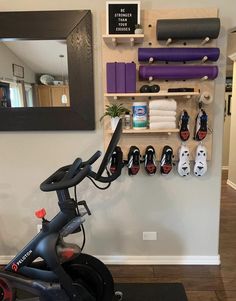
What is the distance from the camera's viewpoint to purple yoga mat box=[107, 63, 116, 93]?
1932mm

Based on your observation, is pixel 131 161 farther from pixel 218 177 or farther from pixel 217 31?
pixel 217 31

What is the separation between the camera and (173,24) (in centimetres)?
185

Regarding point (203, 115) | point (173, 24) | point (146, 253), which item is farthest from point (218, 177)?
point (173, 24)

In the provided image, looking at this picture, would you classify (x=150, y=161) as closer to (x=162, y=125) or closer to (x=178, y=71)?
(x=162, y=125)

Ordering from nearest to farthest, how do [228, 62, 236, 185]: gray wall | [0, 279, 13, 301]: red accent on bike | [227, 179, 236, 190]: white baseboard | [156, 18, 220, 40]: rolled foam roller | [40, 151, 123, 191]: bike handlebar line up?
[40, 151, 123, 191]: bike handlebar < [0, 279, 13, 301]: red accent on bike < [156, 18, 220, 40]: rolled foam roller < [228, 62, 236, 185]: gray wall < [227, 179, 236, 190]: white baseboard

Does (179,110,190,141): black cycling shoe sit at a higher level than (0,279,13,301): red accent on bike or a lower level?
higher

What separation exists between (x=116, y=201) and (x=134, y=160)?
44 cm

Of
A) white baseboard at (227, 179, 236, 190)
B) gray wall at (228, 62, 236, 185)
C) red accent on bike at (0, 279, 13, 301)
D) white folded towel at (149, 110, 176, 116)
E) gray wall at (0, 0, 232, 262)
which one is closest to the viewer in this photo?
red accent on bike at (0, 279, 13, 301)

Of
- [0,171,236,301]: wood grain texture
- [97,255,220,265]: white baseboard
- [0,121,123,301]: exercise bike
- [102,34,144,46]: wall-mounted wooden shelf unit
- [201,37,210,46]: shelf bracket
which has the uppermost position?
[102,34,144,46]: wall-mounted wooden shelf unit

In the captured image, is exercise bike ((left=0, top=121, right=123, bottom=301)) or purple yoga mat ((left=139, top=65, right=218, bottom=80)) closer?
exercise bike ((left=0, top=121, right=123, bottom=301))

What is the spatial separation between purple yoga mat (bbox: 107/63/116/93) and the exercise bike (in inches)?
25.9

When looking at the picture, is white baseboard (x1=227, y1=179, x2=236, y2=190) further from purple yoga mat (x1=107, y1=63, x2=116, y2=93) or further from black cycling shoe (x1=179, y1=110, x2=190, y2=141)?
purple yoga mat (x1=107, y1=63, x2=116, y2=93)

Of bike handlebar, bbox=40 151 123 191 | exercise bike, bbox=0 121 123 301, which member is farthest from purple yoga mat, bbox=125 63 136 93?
bike handlebar, bbox=40 151 123 191

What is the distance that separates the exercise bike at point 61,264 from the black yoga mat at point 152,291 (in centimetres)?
31
